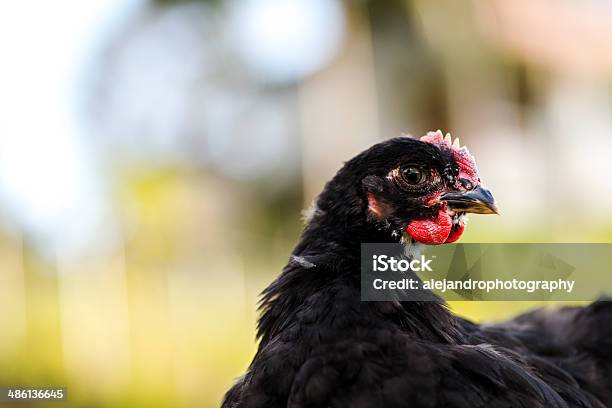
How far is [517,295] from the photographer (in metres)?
2.10

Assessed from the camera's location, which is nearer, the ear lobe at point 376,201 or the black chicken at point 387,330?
the black chicken at point 387,330

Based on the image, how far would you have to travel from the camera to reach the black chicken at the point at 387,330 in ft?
4.92

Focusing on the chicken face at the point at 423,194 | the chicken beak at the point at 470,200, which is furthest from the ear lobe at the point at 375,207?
the chicken beak at the point at 470,200

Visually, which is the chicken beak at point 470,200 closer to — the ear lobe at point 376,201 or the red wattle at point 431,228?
the red wattle at point 431,228

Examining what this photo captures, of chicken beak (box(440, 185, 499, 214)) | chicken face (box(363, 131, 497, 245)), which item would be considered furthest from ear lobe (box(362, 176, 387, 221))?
chicken beak (box(440, 185, 499, 214))

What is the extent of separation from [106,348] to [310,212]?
149 inches

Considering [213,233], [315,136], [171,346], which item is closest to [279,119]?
[315,136]

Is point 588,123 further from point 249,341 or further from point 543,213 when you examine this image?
point 249,341

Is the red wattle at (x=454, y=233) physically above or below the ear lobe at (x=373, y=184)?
below

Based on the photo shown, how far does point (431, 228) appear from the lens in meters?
1.81

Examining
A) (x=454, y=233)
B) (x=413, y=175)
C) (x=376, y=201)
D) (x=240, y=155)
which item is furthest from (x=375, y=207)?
(x=240, y=155)

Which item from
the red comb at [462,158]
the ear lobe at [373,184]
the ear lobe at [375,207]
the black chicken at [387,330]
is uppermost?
the red comb at [462,158]

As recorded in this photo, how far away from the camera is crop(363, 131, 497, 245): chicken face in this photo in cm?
179

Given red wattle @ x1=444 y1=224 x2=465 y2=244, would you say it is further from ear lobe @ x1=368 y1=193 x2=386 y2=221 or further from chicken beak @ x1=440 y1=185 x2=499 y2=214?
ear lobe @ x1=368 y1=193 x2=386 y2=221
